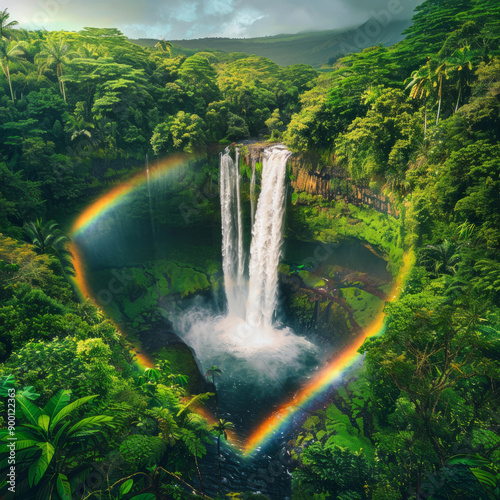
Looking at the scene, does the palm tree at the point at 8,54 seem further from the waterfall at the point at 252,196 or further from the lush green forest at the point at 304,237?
the waterfall at the point at 252,196

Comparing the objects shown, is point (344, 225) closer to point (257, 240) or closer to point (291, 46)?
point (257, 240)

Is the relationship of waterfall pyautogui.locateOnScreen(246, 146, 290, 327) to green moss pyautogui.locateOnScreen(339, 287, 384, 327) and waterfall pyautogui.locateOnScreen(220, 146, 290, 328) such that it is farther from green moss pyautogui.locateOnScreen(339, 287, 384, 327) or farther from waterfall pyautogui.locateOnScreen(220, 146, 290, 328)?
green moss pyautogui.locateOnScreen(339, 287, 384, 327)

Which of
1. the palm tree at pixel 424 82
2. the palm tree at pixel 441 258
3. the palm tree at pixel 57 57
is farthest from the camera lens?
the palm tree at pixel 57 57

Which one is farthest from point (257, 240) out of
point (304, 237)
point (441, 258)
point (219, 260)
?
point (441, 258)

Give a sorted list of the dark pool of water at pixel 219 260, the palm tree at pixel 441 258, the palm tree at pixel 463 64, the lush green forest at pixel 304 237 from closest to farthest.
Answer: the lush green forest at pixel 304 237, the dark pool of water at pixel 219 260, the palm tree at pixel 441 258, the palm tree at pixel 463 64

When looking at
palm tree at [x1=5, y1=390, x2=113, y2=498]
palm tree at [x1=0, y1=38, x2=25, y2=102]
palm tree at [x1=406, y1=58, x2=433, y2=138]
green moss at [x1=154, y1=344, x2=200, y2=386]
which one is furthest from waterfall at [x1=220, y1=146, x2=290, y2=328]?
palm tree at [x1=5, y1=390, x2=113, y2=498]

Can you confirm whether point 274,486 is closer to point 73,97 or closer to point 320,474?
point 320,474

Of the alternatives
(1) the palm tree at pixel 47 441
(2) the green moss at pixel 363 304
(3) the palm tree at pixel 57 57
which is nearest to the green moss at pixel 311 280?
(2) the green moss at pixel 363 304
